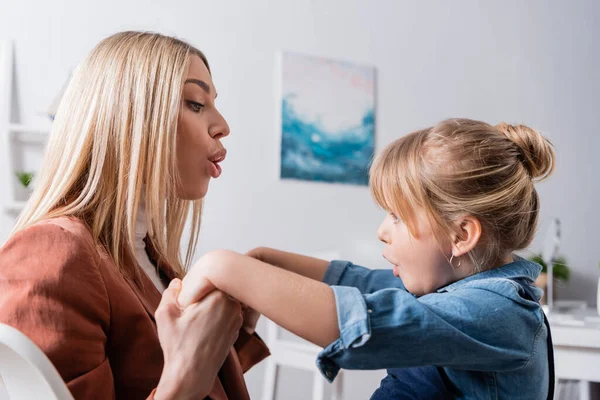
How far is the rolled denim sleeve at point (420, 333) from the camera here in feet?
2.36

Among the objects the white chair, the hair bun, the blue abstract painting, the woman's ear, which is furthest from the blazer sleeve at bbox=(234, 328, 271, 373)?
the blue abstract painting

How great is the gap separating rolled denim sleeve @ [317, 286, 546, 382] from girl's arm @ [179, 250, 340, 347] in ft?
0.05

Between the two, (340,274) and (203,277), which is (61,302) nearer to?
(203,277)

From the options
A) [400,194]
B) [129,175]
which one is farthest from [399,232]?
[129,175]

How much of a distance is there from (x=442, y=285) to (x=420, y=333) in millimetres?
307

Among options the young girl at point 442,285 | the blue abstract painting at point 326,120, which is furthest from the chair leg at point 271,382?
the young girl at point 442,285

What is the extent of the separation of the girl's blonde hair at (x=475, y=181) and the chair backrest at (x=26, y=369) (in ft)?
1.98

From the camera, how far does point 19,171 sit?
2.62 m

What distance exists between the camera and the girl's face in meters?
1.00

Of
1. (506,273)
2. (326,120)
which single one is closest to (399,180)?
(506,273)

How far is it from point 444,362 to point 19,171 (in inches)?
91.7

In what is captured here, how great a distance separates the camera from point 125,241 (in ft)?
3.35

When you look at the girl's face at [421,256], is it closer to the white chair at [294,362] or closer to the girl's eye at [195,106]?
the girl's eye at [195,106]

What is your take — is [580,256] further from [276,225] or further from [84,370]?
[84,370]
